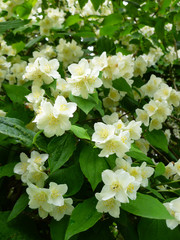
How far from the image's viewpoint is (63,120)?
124 cm

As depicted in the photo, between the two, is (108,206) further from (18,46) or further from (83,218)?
(18,46)

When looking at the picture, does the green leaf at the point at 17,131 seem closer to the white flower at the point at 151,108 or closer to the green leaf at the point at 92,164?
the green leaf at the point at 92,164

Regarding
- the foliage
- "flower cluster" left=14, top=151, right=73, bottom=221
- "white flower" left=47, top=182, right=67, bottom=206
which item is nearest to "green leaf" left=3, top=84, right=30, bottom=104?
the foliage

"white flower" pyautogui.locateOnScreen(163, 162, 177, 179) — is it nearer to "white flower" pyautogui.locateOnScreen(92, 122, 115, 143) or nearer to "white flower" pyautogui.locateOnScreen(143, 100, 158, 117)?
"white flower" pyautogui.locateOnScreen(143, 100, 158, 117)

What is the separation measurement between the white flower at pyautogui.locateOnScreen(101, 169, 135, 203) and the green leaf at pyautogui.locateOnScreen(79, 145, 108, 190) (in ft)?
0.14

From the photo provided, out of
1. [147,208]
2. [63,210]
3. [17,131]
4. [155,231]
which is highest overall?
[17,131]

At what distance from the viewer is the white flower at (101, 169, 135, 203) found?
3.69 ft

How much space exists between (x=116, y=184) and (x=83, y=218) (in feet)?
0.68

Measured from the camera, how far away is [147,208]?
3.67ft

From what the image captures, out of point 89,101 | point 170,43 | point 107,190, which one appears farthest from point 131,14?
point 107,190

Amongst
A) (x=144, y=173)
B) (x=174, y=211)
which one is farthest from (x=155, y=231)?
(x=144, y=173)

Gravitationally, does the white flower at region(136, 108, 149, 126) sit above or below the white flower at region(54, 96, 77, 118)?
below

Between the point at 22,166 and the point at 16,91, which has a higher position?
the point at 16,91

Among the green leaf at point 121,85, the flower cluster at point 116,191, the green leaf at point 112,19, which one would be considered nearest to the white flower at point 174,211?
the flower cluster at point 116,191
